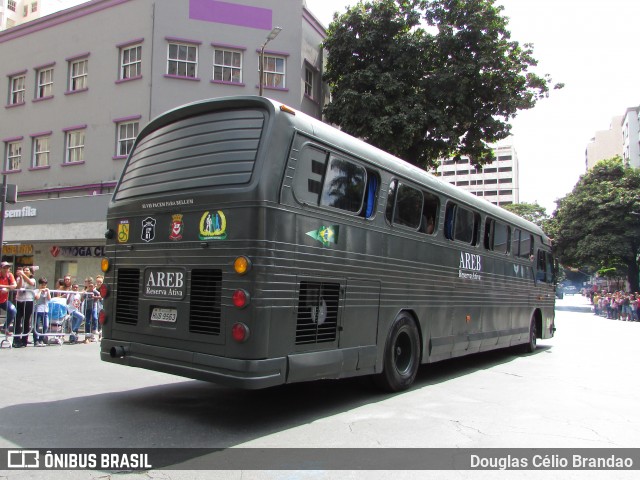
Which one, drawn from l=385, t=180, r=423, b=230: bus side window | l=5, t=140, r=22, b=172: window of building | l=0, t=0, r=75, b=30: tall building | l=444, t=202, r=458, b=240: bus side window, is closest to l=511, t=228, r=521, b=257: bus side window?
l=444, t=202, r=458, b=240: bus side window

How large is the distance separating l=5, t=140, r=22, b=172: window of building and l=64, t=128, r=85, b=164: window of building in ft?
10.4

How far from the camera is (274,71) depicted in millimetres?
21828

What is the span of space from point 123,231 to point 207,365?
2109 mm

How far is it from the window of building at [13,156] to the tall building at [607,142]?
99.2m

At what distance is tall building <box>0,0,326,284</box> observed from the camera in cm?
2081

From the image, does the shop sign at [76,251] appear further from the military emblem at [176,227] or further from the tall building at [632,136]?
the tall building at [632,136]

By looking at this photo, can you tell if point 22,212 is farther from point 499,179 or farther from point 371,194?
point 499,179

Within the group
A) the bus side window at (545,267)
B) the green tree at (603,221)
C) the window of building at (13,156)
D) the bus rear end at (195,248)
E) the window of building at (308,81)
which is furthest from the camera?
the green tree at (603,221)

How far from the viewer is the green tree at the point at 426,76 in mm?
20688

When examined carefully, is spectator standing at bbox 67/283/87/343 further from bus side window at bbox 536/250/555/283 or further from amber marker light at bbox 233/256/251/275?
bus side window at bbox 536/250/555/283

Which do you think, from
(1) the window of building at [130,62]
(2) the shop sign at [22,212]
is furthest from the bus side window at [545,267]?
(2) the shop sign at [22,212]

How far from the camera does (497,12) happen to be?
21359 millimetres

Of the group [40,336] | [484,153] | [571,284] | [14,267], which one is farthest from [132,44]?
[571,284]

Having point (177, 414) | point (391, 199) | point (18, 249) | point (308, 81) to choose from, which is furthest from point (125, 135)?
point (177, 414)
